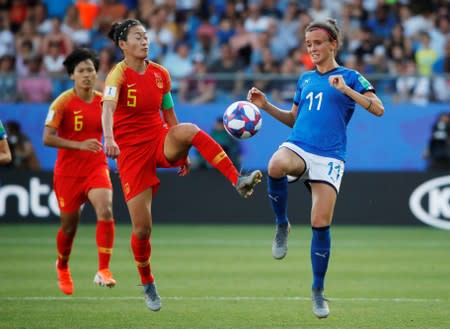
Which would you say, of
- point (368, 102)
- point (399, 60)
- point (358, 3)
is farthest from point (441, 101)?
point (368, 102)

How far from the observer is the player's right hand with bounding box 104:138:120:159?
9023 millimetres

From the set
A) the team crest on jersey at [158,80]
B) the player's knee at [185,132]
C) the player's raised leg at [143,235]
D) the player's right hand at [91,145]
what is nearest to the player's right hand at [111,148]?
the player's knee at [185,132]

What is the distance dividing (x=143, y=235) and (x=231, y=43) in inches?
457

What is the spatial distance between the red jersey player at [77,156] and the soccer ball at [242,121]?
2344mm

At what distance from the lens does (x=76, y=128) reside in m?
11.6

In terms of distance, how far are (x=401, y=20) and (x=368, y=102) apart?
41.5ft

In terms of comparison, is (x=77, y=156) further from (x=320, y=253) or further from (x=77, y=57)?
(x=320, y=253)

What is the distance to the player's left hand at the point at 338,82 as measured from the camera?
28.8 feet

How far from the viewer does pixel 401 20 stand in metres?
21.1

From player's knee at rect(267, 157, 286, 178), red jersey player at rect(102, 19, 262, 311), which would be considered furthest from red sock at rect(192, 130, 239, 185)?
player's knee at rect(267, 157, 286, 178)

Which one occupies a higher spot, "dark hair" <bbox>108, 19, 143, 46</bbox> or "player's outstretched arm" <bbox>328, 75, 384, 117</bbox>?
"dark hair" <bbox>108, 19, 143, 46</bbox>

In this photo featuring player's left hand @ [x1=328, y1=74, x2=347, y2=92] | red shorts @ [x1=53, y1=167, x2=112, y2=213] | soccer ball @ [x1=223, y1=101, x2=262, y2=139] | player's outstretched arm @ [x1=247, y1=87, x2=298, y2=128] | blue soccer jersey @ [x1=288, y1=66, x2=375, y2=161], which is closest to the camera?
player's left hand @ [x1=328, y1=74, x2=347, y2=92]

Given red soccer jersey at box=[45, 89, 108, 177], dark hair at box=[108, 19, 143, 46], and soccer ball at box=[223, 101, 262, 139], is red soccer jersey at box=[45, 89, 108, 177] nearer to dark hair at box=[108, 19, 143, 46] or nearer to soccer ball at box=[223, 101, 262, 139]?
dark hair at box=[108, 19, 143, 46]

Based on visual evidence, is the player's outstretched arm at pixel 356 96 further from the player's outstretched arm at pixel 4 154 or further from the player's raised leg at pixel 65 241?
the player's raised leg at pixel 65 241
